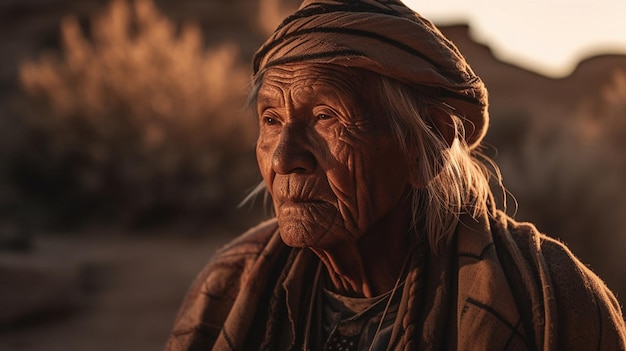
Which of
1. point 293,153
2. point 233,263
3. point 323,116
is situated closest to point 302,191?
point 293,153

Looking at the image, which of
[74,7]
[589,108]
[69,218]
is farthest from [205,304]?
[74,7]

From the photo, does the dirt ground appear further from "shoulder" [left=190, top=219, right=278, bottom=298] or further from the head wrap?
the head wrap

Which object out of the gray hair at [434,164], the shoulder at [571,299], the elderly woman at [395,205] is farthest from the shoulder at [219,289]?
the shoulder at [571,299]

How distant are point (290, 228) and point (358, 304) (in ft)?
1.17

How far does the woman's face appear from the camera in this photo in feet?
7.29

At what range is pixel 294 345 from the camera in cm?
247

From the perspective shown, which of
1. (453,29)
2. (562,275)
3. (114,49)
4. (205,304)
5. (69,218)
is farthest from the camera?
(453,29)

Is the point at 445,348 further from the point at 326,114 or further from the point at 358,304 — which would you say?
the point at 326,114

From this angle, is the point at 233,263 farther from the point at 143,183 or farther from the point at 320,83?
the point at 143,183

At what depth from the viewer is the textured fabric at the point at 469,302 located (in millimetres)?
2180

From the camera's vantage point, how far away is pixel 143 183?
459 inches

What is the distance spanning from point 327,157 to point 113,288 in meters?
6.99

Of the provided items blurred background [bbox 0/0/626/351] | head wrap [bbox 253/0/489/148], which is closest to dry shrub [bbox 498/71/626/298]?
blurred background [bbox 0/0/626/351]

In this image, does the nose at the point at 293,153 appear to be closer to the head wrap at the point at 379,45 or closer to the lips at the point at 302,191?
the lips at the point at 302,191
